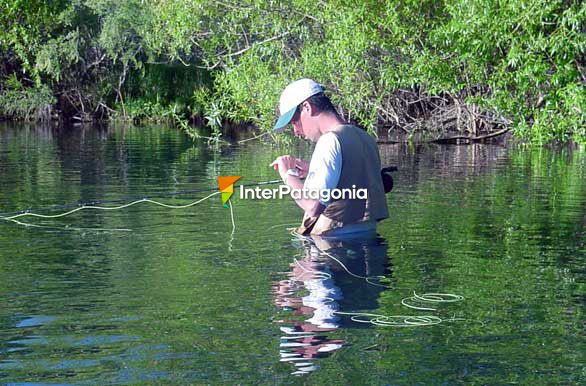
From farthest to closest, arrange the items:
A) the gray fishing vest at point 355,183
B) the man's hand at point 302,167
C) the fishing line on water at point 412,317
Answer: the man's hand at point 302,167 → the gray fishing vest at point 355,183 → the fishing line on water at point 412,317

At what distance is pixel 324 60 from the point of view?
83.8 ft

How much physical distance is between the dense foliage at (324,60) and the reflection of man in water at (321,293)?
7559mm

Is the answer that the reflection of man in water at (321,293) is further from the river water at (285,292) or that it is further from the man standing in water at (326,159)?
the man standing in water at (326,159)

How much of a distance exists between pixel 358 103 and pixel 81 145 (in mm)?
7541

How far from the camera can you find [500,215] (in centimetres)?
1305

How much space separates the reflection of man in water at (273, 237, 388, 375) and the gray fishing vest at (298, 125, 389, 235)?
259 millimetres

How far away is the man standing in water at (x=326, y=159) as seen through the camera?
8.85 metres

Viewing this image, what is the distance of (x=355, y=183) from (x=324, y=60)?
16608 millimetres

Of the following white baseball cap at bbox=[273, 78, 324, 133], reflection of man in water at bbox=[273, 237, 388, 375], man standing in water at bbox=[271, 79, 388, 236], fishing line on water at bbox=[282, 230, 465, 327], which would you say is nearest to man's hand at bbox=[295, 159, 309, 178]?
man standing in water at bbox=[271, 79, 388, 236]

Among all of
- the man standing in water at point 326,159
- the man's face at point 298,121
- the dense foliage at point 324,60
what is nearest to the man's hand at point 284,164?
the man standing in water at point 326,159

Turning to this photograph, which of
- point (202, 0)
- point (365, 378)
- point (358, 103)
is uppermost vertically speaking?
point (202, 0)

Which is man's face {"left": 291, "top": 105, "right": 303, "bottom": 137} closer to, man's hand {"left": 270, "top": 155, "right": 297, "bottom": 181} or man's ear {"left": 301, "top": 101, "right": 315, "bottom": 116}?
man's ear {"left": 301, "top": 101, "right": 315, "bottom": 116}

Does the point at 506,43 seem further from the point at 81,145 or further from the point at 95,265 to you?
the point at 81,145

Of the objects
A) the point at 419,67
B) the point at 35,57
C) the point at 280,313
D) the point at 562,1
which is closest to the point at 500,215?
the point at 562,1
